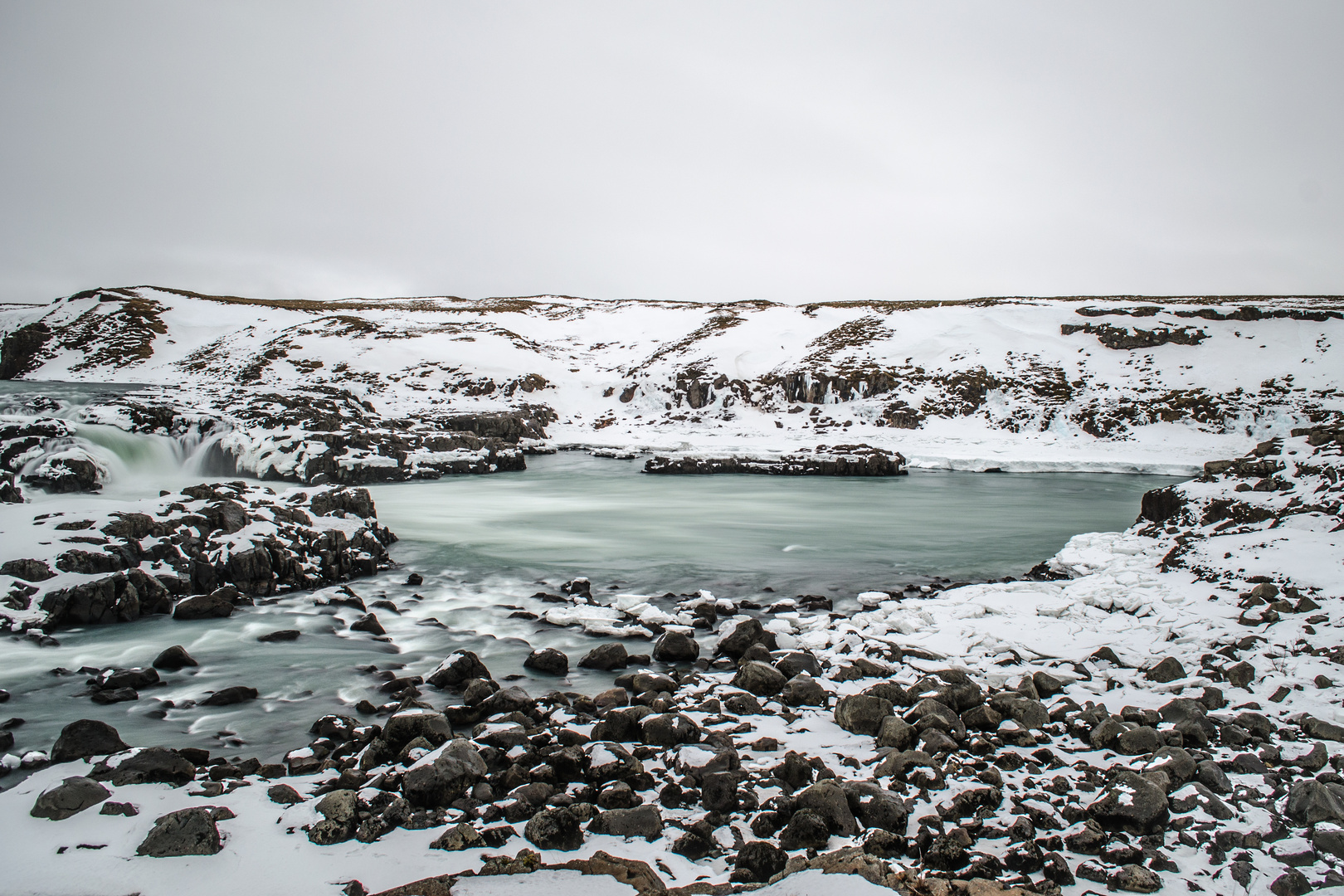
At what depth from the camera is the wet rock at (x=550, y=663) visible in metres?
7.05

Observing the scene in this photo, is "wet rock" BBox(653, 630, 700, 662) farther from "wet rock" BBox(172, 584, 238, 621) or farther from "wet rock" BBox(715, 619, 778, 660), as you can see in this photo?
"wet rock" BBox(172, 584, 238, 621)

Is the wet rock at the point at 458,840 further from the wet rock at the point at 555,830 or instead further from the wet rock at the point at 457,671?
the wet rock at the point at 457,671

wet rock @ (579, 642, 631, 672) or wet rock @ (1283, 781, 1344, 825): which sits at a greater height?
wet rock @ (1283, 781, 1344, 825)

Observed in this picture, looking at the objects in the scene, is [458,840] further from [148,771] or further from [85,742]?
[85,742]

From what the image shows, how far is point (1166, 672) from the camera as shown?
6.02 meters

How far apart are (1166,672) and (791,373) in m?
38.4

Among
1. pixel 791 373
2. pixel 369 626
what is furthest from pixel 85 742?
pixel 791 373

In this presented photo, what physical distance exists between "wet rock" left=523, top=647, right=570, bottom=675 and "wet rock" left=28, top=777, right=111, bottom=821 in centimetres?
360

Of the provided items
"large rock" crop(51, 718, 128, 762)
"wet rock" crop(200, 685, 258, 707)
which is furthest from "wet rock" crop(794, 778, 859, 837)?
"wet rock" crop(200, 685, 258, 707)

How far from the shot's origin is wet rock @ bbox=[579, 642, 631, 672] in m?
7.18

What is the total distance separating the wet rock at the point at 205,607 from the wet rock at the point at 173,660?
157 centimetres

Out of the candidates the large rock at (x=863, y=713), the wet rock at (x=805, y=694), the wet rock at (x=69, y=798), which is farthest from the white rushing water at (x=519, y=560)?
the large rock at (x=863, y=713)

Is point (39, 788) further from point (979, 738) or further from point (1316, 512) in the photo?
point (1316, 512)

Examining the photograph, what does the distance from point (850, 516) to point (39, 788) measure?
16753 millimetres
